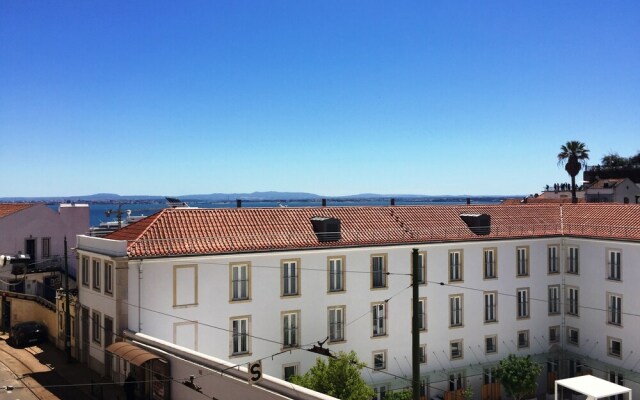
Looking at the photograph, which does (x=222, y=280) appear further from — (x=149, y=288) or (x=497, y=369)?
(x=497, y=369)

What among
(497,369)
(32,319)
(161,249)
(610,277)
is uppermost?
(161,249)

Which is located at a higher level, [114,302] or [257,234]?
[257,234]

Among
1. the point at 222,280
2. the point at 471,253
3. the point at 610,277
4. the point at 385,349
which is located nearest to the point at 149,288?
the point at 222,280

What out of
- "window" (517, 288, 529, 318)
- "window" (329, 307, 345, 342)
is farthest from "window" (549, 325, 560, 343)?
"window" (329, 307, 345, 342)

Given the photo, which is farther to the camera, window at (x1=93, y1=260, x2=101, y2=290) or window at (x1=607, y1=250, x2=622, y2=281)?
window at (x1=607, y1=250, x2=622, y2=281)

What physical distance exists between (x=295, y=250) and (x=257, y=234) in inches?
99.5

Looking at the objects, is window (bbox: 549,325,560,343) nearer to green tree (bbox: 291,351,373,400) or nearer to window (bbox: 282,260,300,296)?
green tree (bbox: 291,351,373,400)

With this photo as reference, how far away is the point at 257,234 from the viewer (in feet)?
120

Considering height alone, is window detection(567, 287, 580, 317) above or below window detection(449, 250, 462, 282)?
below

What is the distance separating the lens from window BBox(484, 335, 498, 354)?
4312cm

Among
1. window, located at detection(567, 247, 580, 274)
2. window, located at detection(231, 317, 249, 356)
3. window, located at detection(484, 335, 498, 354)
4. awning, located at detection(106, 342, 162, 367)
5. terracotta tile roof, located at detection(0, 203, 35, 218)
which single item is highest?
terracotta tile roof, located at detection(0, 203, 35, 218)

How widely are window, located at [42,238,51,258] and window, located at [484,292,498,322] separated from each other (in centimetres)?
3807

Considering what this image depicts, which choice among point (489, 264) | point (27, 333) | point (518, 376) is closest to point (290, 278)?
point (489, 264)

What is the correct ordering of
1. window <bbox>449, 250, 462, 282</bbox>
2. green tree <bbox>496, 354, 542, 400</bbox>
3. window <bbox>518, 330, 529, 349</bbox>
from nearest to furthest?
green tree <bbox>496, 354, 542, 400</bbox>
window <bbox>449, 250, 462, 282</bbox>
window <bbox>518, 330, 529, 349</bbox>
